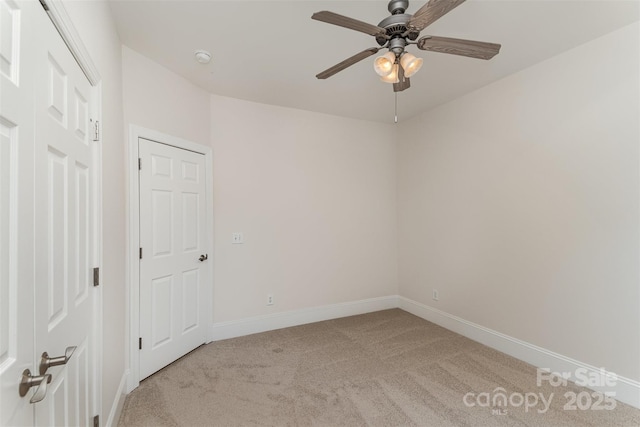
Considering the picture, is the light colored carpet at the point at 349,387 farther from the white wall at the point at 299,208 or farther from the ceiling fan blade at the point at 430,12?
the ceiling fan blade at the point at 430,12

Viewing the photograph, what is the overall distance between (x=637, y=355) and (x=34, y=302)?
3421 mm

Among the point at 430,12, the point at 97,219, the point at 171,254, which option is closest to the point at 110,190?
the point at 97,219

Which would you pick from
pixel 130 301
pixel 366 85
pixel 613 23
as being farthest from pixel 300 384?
pixel 613 23

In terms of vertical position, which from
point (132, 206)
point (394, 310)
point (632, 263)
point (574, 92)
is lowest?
point (394, 310)

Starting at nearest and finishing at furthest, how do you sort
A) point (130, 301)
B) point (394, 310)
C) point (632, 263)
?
point (632, 263) < point (130, 301) < point (394, 310)

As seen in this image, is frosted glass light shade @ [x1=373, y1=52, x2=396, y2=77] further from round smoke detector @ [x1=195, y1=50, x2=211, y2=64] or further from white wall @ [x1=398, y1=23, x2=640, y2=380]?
white wall @ [x1=398, y1=23, x2=640, y2=380]

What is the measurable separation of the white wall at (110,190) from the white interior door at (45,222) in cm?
20

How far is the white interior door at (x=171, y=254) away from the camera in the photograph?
233 cm

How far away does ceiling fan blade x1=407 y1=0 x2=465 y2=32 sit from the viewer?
1270 mm

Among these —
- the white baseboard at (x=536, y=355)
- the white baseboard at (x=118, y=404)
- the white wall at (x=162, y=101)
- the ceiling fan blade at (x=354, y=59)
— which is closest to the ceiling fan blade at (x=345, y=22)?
the ceiling fan blade at (x=354, y=59)

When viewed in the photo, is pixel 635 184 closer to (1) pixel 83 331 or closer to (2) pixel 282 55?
(2) pixel 282 55

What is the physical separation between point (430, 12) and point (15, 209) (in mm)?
1812

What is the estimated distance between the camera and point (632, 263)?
77.7 inches

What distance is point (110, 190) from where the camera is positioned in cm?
179
